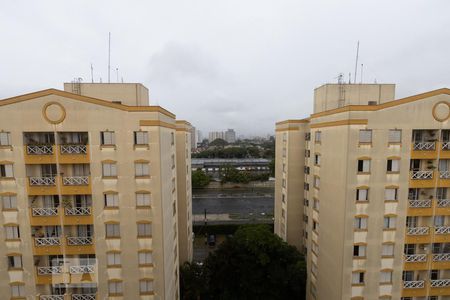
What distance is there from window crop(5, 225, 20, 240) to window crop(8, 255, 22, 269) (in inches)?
71.5

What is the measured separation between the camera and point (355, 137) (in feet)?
71.9

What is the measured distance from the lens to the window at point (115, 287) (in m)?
22.7

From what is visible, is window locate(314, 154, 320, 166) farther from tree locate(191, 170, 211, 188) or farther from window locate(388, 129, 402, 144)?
tree locate(191, 170, 211, 188)

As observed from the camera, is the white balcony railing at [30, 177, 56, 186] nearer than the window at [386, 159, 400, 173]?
Yes

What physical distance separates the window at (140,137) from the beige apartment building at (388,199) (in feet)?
60.1

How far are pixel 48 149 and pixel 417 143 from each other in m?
33.6

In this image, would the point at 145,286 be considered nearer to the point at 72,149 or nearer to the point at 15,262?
the point at 15,262

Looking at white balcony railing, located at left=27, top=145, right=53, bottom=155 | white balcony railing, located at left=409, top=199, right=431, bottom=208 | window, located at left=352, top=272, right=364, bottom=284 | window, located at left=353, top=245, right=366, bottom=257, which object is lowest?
window, located at left=352, top=272, right=364, bottom=284

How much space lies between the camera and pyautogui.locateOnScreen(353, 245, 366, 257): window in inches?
914

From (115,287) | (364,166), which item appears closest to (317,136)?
(364,166)

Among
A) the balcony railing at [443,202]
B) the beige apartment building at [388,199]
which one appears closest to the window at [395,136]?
the beige apartment building at [388,199]

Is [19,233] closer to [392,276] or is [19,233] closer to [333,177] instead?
[333,177]

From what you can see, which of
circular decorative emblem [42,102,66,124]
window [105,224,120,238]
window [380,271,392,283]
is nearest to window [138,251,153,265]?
window [105,224,120,238]

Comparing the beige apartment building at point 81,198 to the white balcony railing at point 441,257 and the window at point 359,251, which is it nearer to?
the window at point 359,251
